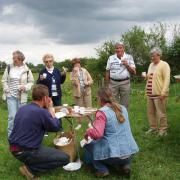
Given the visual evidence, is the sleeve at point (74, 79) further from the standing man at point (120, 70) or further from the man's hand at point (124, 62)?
the man's hand at point (124, 62)

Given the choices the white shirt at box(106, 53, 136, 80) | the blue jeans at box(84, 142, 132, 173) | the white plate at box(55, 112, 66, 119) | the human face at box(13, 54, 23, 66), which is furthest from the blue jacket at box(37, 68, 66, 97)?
the blue jeans at box(84, 142, 132, 173)

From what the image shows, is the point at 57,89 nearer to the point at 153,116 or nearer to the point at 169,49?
the point at 153,116

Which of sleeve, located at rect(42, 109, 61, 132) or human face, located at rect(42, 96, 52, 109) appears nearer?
sleeve, located at rect(42, 109, 61, 132)

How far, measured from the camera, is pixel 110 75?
32.0 ft

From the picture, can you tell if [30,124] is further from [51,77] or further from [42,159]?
[51,77]

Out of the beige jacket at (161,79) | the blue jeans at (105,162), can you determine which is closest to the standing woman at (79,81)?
the beige jacket at (161,79)

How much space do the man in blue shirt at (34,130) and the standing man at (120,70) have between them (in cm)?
354

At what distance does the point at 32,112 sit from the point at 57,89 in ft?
9.86

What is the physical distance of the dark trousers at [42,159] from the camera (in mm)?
6149

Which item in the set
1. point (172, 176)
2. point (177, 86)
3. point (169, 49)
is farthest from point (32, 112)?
point (169, 49)

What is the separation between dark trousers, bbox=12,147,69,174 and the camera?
6.15 m

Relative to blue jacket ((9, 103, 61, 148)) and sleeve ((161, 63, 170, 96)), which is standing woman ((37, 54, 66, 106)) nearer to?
sleeve ((161, 63, 170, 96))

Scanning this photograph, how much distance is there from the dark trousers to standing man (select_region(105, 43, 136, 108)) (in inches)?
142

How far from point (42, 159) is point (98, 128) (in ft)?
3.16
